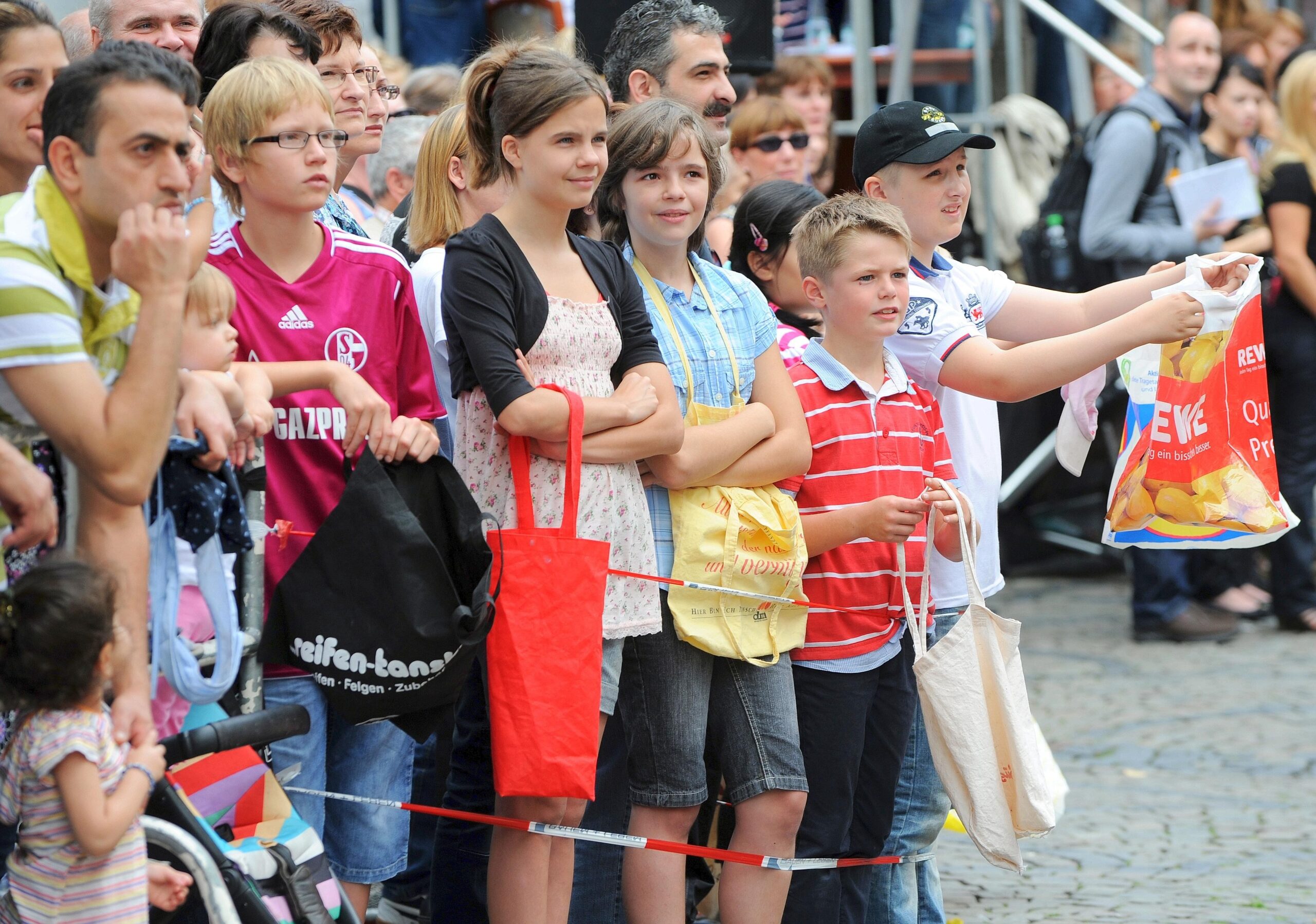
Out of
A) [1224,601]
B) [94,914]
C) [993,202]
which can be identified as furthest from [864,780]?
[993,202]

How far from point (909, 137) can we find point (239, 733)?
2286 mm

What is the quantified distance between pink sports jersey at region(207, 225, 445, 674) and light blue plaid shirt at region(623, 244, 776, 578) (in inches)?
24.1

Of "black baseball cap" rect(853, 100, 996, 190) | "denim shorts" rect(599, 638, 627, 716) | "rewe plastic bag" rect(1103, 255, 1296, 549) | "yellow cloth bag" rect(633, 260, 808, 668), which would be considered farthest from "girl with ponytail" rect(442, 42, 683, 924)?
"rewe plastic bag" rect(1103, 255, 1296, 549)

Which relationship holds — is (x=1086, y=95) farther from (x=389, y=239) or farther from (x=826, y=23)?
(x=389, y=239)

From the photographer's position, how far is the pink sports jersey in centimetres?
321

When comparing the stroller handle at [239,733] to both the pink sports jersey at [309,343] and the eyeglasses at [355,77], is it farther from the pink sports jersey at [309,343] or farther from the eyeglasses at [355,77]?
the eyeglasses at [355,77]

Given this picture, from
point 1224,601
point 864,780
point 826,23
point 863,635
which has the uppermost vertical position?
point 826,23

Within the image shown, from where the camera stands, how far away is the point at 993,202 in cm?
932

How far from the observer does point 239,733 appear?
8.63 ft

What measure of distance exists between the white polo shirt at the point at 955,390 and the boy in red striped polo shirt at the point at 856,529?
0.09 m

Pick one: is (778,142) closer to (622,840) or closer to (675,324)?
(675,324)

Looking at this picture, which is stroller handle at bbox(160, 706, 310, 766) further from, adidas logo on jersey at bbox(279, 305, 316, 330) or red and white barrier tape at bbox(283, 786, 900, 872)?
adidas logo on jersey at bbox(279, 305, 316, 330)

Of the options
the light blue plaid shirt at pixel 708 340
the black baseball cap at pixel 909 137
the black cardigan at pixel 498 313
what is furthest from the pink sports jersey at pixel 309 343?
the black baseball cap at pixel 909 137

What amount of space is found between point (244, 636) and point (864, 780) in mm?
1640
